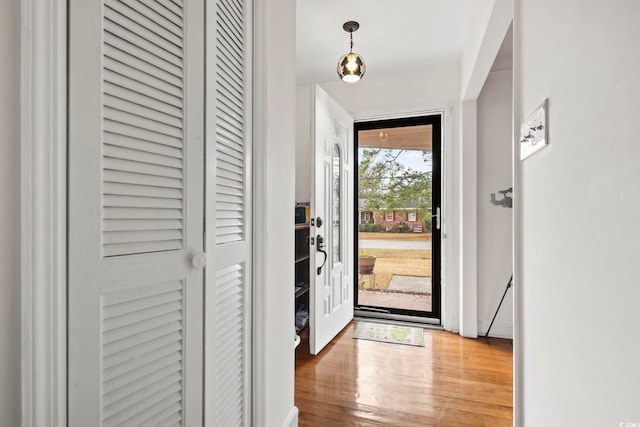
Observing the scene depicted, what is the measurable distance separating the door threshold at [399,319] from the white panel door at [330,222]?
23cm

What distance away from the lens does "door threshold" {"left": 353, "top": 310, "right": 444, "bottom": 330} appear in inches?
133

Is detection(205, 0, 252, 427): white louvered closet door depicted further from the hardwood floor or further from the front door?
the front door

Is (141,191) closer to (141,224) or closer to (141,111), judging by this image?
(141,224)

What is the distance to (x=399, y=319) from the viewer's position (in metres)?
3.51

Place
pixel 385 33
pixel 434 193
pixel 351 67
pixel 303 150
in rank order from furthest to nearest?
pixel 303 150 → pixel 434 193 → pixel 385 33 → pixel 351 67

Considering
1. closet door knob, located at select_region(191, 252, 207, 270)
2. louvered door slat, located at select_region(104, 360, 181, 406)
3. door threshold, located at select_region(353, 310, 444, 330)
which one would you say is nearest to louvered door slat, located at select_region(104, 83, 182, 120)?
closet door knob, located at select_region(191, 252, 207, 270)

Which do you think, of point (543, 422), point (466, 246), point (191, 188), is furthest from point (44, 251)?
point (466, 246)

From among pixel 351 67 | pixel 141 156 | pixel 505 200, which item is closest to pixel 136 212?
pixel 141 156

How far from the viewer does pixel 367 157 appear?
3.64m

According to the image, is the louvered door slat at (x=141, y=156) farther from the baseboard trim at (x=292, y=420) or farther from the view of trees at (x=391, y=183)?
the view of trees at (x=391, y=183)

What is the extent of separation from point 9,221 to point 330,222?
2.47 m

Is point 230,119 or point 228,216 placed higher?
point 230,119

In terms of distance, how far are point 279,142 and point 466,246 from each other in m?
2.27

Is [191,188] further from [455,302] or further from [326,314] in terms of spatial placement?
[455,302]
